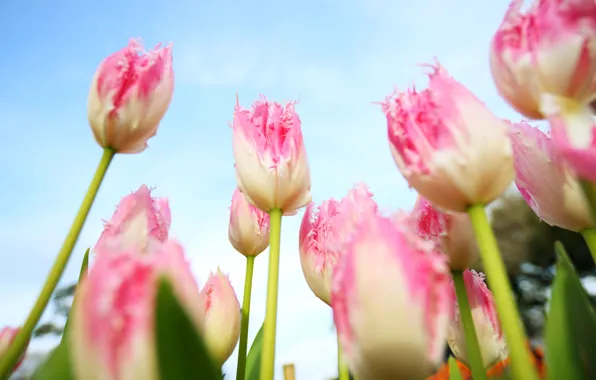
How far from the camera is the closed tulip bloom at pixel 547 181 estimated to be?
0.59 m

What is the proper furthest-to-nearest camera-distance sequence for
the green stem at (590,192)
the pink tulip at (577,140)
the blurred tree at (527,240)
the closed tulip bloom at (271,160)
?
the blurred tree at (527,240)
the closed tulip bloom at (271,160)
the green stem at (590,192)
the pink tulip at (577,140)

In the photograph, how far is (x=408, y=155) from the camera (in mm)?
500

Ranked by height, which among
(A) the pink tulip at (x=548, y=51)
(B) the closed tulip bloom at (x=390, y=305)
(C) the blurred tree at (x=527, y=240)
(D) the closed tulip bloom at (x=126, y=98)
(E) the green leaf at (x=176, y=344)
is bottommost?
(E) the green leaf at (x=176, y=344)

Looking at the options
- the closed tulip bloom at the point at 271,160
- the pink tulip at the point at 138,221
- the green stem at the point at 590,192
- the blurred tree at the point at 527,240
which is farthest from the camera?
the blurred tree at the point at 527,240

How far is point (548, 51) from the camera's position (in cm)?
49

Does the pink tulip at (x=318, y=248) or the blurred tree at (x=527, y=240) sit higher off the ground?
the blurred tree at (x=527, y=240)

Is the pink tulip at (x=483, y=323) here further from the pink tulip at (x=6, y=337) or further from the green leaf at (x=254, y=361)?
the pink tulip at (x=6, y=337)

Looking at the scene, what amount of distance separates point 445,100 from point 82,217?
0.55 meters

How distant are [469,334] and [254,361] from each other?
1.83 ft

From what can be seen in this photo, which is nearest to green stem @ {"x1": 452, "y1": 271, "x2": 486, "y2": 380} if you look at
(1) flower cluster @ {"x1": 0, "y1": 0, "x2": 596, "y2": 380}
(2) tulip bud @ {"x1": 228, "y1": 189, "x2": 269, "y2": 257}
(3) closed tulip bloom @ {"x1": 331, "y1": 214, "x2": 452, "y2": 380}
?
(1) flower cluster @ {"x1": 0, "y1": 0, "x2": 596, "y2": 380}

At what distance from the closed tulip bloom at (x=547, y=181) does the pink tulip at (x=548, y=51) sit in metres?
0.09

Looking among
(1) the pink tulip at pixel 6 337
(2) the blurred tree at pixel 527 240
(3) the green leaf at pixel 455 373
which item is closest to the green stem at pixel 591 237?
(3) the green leaf at pixel 455 373

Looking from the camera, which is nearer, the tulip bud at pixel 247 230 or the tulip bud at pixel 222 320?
the tulip bud at pixel 222 320

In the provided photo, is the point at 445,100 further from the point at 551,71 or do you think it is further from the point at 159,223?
the point at 159,223
